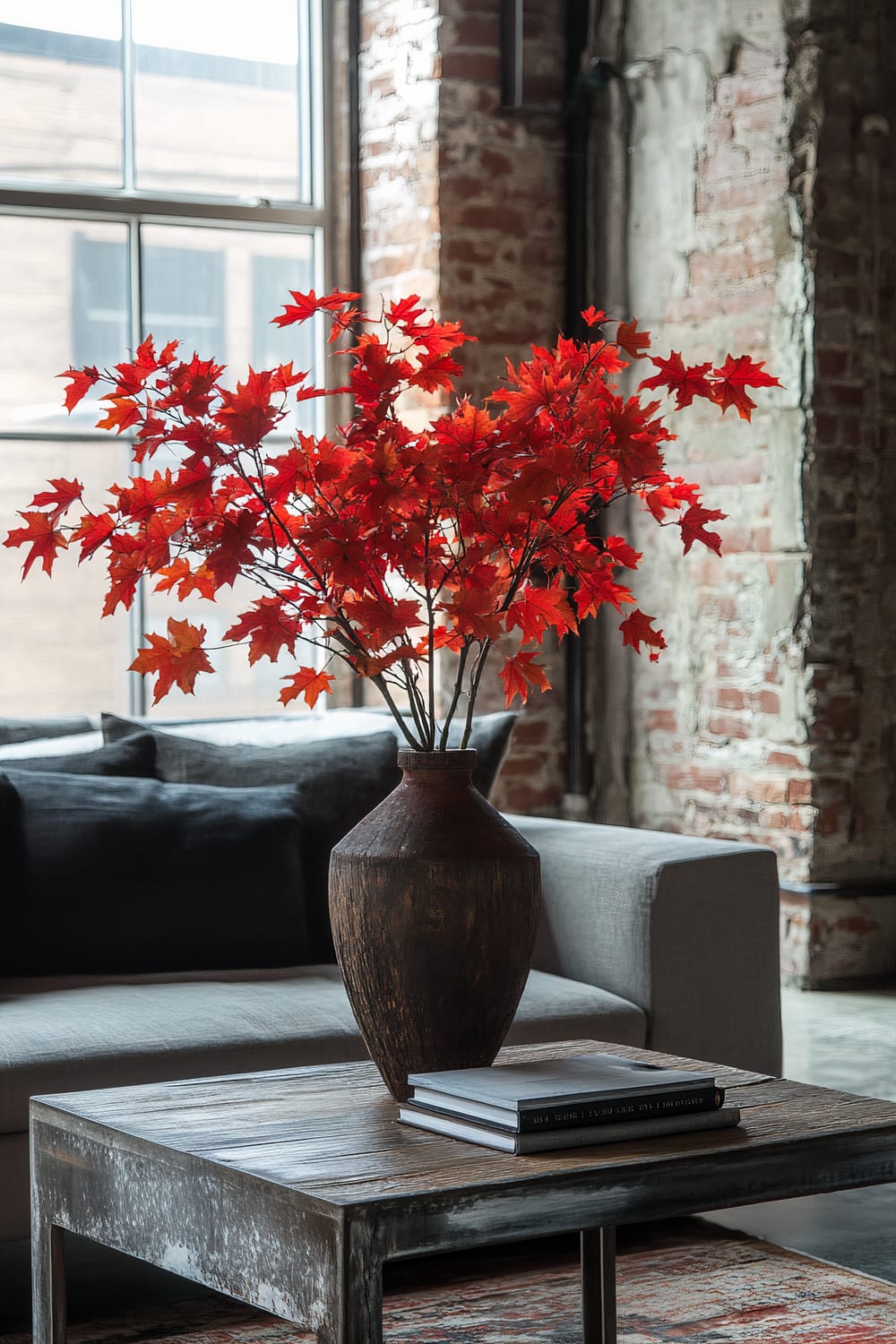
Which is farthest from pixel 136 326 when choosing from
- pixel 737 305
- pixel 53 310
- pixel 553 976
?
pixel 553 976

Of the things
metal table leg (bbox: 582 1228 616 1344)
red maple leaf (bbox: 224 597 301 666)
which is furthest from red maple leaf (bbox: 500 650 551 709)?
metal table leg (bbox: 582 1228 616 1344)

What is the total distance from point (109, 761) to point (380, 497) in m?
1.54

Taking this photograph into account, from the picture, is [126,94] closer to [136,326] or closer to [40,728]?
[136,326]

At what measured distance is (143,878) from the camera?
3000mm

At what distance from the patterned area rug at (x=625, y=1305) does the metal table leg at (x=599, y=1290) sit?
310 millimetres

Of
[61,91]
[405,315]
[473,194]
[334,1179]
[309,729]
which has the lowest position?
[334,1179]

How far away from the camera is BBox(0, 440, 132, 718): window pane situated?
5266 millimetres

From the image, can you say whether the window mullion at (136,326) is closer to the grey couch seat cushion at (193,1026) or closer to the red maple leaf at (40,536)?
the grey couch seat cushion at (193,1026)

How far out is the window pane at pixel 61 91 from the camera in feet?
17.3

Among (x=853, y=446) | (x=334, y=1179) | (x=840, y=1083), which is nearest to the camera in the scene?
(x=334, y=1179)

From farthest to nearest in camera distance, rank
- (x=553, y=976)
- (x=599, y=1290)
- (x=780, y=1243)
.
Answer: (x=553, y=976)
(x=780, y=1243)
(x=599, y=1290)

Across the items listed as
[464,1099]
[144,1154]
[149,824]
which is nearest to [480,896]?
[464,1099]

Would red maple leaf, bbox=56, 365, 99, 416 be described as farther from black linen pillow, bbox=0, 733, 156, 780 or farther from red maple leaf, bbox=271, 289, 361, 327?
black linen pillow, bbox=0, 733, 156, 780

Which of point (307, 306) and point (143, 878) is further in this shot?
point (143, 878)
